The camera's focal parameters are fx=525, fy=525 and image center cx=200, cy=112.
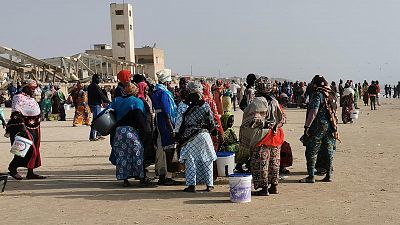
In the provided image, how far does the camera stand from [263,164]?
285 inches

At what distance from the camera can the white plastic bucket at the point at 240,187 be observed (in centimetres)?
680

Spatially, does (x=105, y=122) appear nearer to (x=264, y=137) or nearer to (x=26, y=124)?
(x=26, y=124)

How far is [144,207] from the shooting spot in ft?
22.3

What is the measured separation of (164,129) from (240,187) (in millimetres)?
1861

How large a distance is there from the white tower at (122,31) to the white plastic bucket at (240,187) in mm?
62600

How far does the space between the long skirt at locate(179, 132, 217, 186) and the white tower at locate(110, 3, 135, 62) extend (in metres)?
61.8

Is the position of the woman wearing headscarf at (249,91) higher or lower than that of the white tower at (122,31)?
lower

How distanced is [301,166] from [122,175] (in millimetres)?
3598

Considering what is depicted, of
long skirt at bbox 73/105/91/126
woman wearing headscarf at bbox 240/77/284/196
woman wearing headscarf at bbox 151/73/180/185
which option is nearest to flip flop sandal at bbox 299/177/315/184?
woman wearing headscarf at bbox 240/77/284/196

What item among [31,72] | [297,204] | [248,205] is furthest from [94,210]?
[31,72]

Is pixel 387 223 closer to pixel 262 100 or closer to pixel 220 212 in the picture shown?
pixel 220 212

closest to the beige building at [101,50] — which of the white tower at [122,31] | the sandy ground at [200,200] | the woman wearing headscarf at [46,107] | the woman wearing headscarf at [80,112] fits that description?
the white tower at [122,31]

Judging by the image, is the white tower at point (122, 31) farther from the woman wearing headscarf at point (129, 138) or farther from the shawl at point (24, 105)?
the woman wearing headscarf at point (129, 138)

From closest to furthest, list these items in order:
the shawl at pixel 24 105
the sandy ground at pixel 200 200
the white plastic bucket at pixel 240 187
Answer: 1. the sandy ground at pixel 200 200
2. the white plastic bucket at pixel 240 187
3. the shawl at pixel 24 105
